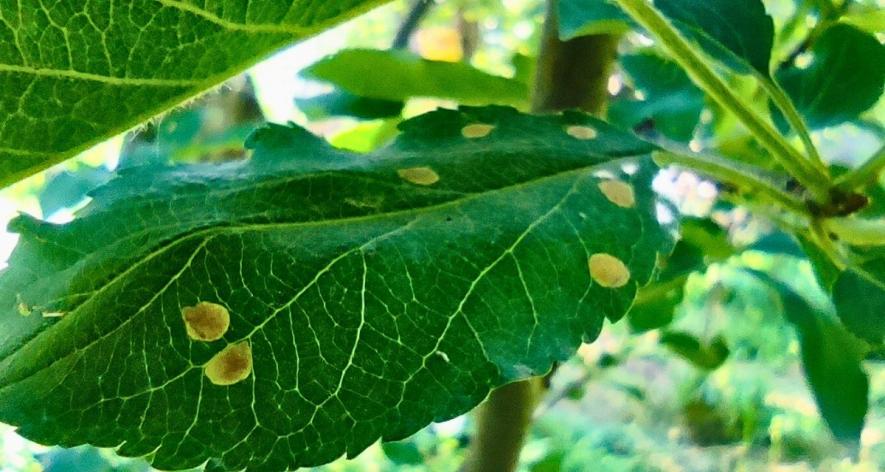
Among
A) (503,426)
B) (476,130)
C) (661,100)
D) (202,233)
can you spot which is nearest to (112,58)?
(202,233)

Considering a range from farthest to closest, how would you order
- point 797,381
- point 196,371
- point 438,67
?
point 797,381, point 438,67, point 196,371

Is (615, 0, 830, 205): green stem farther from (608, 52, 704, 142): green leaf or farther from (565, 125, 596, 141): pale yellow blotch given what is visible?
(608, 52, 704, 142): green leaf

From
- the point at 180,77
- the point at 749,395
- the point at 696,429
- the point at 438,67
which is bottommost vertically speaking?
the point at 696,429

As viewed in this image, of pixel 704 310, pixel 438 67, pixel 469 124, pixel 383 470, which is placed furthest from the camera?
pixel 704 310

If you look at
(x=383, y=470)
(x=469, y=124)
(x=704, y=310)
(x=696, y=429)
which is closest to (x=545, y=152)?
(x=469, y=124)

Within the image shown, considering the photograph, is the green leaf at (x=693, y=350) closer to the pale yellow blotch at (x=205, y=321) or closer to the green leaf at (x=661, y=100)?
the green leaf at (x=661, y=100)

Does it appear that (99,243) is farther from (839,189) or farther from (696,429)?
(696,429)
